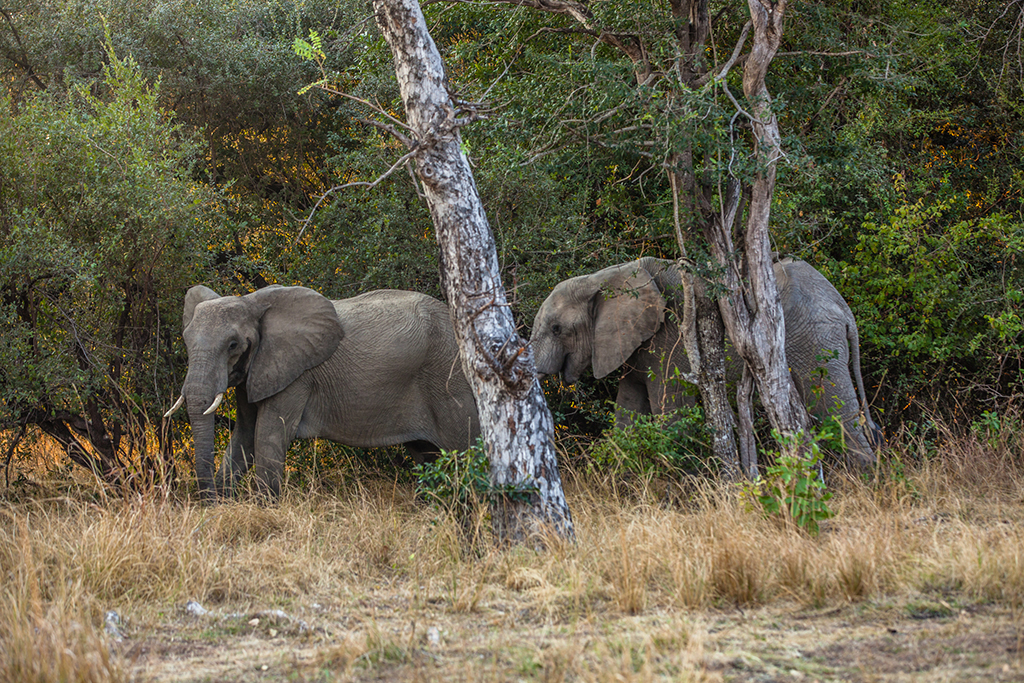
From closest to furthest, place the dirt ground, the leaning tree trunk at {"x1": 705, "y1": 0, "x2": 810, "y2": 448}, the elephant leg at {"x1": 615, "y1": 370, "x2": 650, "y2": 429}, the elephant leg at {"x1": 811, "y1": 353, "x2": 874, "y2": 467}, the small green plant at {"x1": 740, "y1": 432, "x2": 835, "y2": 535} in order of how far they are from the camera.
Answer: the dirt ground → the small green plant at {"x1": 740, "y1": 432, "x2": 835, "y2": 535} → the leaning tree trunk at {"x1": 705, "y1": 0, "x2": 810, "y2": 448} → the elephant leg at {"x1": 811, "y1": 353, "x2": 874, "y2": 467} → the elephant leg at {"x1": 615, "y1": 370, "x2": 650, "y2": 429}

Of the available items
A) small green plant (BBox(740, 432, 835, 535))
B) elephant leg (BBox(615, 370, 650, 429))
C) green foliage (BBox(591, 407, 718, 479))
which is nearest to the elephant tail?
green foliage (BBox(591, 407, 718, 479))

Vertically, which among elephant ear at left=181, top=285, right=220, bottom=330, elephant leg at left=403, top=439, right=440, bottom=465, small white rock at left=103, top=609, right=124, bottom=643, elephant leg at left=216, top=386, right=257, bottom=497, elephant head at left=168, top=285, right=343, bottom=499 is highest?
elephant ear at left=181, top=285, right=220, bottom=330

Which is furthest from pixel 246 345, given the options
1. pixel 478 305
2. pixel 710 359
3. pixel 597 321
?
pixel 710 359

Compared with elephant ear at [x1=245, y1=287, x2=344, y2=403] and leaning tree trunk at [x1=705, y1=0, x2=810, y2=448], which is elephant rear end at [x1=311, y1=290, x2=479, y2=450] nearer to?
elephant ear at [x1=245, y1=287, x2=344, y2=403]

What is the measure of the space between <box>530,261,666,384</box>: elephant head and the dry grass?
6.15ft

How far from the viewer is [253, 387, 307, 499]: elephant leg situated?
8.57 m

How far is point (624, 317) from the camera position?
902cm

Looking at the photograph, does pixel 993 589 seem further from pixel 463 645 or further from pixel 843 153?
pixel 843 153

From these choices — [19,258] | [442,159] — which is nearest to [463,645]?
[442,159]

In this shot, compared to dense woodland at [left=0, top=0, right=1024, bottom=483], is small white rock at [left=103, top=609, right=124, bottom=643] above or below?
below

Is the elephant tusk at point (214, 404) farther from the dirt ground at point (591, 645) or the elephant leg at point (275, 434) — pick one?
the dirt ground at point (591, 645)

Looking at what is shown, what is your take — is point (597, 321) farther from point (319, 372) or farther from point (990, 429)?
point (990, 429)

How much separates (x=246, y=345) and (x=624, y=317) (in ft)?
11.0

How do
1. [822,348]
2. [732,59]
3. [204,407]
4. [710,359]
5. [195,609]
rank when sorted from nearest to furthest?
[195,609], [732,59], [204,407], [710,359], [822,348]
